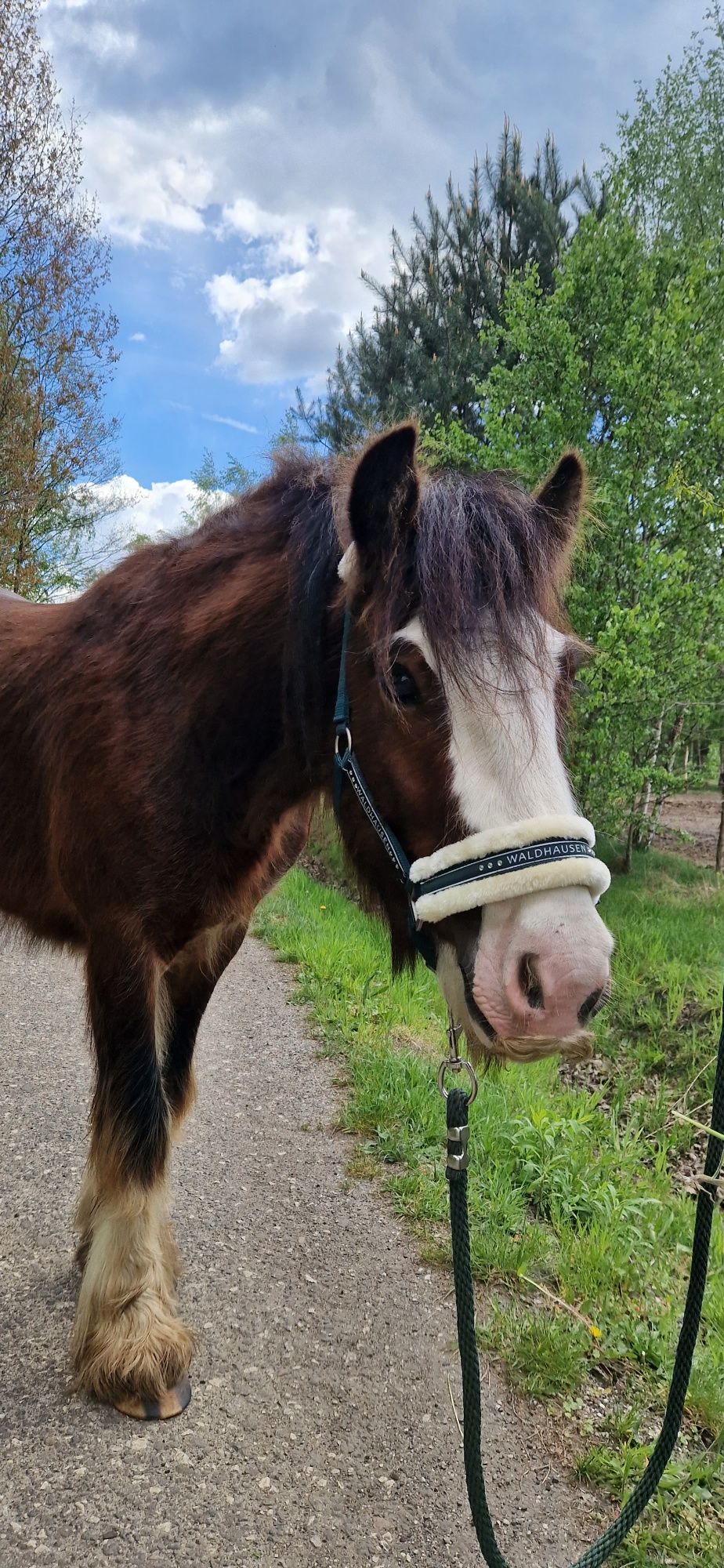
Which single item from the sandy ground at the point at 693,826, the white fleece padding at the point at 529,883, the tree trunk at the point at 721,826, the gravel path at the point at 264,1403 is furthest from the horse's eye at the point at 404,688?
the tree trunk at the point at 721,826

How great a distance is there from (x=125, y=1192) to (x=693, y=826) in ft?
44.9

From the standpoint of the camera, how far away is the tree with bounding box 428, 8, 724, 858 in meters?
7.30

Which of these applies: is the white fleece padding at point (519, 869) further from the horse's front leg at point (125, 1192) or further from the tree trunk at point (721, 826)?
the tree trunk at point (721, 826)

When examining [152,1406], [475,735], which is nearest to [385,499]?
[475,735]

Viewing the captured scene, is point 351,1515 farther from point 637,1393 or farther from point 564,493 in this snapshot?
point 564,493

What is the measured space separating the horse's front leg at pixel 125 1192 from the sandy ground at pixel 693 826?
23.2 ft

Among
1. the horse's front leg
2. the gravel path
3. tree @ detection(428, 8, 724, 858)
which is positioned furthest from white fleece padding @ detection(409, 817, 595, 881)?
tree @ detection(428, 8, 724, 858)

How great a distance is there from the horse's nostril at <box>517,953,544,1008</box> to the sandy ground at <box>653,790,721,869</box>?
24.1 feet

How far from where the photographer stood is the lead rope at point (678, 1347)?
127 cm

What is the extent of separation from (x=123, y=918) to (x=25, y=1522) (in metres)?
1.30

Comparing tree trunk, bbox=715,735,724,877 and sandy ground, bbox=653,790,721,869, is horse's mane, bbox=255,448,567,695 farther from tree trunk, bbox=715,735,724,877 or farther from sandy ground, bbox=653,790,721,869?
tree trunk, bbox=715,735,724,877

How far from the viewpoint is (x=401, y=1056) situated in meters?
3.84

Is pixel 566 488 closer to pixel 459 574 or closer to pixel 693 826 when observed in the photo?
pixel 459 574

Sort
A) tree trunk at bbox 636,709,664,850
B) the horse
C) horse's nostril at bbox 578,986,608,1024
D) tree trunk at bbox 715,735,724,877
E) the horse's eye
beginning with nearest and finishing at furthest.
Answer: horse's nostril at bbox 578,986,608,1024, the horse, the horse's eye, tree trunk at bbox 636,709,664,850, tree trunk at bbox 715,735,724,877
